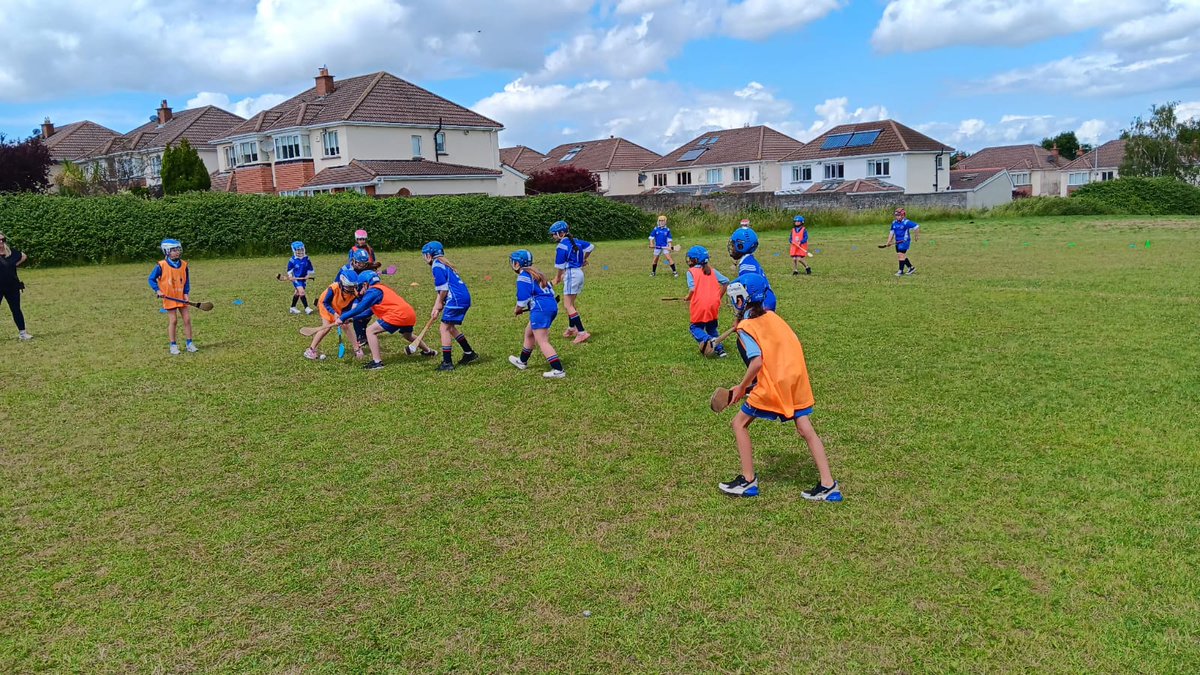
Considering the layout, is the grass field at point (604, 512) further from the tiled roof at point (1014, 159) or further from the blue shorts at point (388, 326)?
the tiled roof at point (1014, 159)

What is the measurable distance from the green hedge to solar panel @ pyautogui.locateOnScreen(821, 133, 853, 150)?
34560 mm

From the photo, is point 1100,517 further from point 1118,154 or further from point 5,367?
point 1118,154

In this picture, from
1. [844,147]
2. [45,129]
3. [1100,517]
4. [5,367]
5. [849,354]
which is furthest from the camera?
[45,129]

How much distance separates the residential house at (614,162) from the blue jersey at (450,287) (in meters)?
67.0

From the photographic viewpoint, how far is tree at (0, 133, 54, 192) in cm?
4981

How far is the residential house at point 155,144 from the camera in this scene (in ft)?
205

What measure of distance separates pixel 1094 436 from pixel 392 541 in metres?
6.01

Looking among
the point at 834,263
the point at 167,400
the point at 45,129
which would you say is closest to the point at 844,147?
the point at 834,263

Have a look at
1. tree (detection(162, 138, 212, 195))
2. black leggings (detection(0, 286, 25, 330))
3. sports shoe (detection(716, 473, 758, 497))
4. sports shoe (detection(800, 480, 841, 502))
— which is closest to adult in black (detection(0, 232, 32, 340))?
black leggings (detection(0, 286, 25, 330))

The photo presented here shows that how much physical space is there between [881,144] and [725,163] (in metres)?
14.6

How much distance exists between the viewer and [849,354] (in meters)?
11.2

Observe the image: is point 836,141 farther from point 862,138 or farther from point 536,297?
point 536,297

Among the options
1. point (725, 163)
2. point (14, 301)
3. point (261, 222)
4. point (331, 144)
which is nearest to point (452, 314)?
point (14, 301)

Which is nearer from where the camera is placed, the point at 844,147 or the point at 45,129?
the point at 844,147
